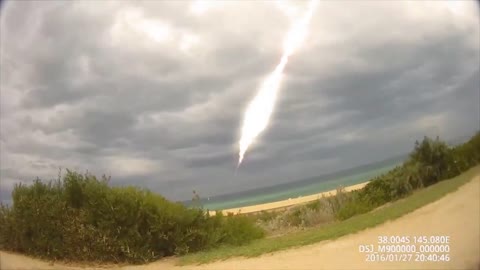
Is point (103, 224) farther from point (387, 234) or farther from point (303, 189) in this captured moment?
point (387, 234)

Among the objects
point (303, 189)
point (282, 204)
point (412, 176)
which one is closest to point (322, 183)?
point (303, 189)

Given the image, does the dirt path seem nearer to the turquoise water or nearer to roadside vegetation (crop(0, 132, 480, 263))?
roadside vegetation (crop(0, 132, 480, 263))

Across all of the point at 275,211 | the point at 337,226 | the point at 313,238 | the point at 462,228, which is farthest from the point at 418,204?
the point at 275,211

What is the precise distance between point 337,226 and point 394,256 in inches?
33.0

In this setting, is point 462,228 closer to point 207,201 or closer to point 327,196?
point 327,196

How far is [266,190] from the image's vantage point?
19.3 ft

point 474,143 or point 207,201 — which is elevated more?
point 474,143

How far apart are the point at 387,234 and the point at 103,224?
3.82 meters

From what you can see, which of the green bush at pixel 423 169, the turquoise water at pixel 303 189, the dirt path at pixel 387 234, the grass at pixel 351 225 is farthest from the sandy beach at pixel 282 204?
the dirt path at pixel 387 234

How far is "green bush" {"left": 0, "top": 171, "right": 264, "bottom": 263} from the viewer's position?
5883 millimetres

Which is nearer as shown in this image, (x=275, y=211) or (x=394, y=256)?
(x=394, y=256)

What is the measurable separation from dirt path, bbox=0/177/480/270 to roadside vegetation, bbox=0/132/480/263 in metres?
0.12

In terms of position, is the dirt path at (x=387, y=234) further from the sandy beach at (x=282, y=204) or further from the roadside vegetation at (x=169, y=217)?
the sandy beach at (x=282, y=204)

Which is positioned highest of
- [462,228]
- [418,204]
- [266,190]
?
[266,190]
